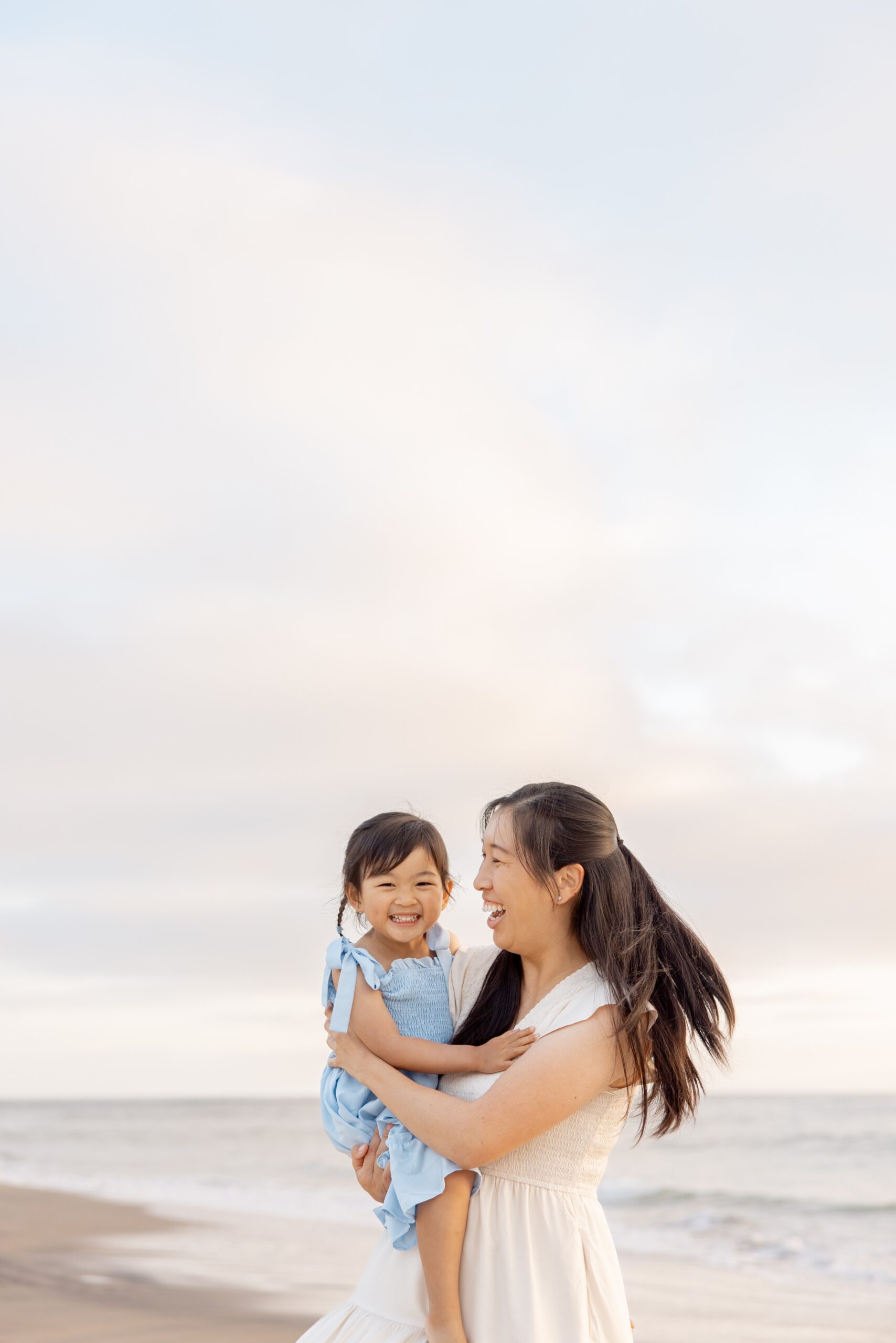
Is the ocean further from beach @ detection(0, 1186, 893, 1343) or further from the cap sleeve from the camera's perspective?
the cap sleeve

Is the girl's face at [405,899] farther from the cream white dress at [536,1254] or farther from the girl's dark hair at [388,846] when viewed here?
the cream white dress at [536,1254]

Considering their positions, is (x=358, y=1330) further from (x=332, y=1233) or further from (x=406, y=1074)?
(x=332, y=1233)

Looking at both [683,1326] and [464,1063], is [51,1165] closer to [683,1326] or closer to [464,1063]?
[683,1326]

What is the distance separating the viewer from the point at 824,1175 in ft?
50.3

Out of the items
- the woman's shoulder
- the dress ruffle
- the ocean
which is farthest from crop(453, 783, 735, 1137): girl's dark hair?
the ocean

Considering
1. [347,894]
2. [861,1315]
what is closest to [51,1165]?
[861,1315]

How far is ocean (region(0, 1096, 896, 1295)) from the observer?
10070 mm

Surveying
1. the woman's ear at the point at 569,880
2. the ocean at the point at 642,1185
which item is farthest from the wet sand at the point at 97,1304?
the woman's ear at the point at 569,880

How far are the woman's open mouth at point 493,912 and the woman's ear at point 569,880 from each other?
0.11 meters

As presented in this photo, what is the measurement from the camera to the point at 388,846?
2.75 meters

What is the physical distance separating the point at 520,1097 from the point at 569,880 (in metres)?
0.41

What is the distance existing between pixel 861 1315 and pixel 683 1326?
1.31 metres

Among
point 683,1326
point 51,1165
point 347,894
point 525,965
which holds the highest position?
point 51,1165

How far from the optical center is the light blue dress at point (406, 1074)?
88.1 inches
